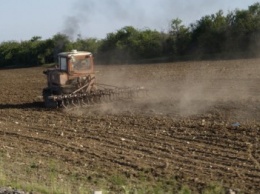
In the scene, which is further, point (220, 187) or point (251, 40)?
point (251, 40)

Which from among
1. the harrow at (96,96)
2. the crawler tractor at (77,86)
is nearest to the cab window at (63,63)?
the crawler tractor at (77,86)

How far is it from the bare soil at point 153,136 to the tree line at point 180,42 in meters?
14.6

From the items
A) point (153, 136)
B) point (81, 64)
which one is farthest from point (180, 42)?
point (153, 136)

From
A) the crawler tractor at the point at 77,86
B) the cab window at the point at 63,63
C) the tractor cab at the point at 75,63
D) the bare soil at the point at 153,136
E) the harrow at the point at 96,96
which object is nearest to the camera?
the bare soil at the point at 153,136

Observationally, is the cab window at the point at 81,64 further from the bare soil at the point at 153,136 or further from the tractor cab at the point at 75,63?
the bare soil at the point at 153,136

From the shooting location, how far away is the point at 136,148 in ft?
43.0

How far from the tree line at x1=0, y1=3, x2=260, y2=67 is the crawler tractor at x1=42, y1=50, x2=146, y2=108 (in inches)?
597

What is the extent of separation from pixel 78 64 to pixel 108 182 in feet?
40.4

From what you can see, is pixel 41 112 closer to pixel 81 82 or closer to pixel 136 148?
pixel 81 82

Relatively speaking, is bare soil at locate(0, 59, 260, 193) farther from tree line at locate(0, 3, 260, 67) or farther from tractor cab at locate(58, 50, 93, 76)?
tree line at locate(0, 3, 260, 67)

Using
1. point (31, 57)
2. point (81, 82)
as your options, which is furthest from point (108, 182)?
point (31, 57)

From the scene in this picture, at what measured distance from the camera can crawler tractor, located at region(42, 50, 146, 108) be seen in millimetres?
21312

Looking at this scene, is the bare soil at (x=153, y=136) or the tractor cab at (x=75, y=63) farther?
the tractor cab at (x=75, y=63)

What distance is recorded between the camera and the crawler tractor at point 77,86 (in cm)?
2131
